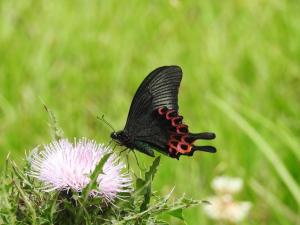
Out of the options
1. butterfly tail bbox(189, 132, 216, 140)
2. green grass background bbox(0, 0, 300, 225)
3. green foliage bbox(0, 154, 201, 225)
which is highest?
green grass background bbox(0, 0, 300, 225)

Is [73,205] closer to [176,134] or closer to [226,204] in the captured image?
[176,134]

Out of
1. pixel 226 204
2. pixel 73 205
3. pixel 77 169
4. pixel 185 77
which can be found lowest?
pixel 73 205

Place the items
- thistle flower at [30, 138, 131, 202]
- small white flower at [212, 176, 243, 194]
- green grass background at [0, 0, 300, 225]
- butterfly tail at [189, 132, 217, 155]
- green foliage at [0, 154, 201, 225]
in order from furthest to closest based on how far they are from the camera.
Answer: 1. green grass background at [0, 0, 300, 225]
2. small white flower at [212, 176, 243, 194]
3. butterfly tail at [189, 132, 217, 155]
4. thistle flower at [30, 138, 131, 202]
5. green foliage at [0, 154, 201, 225]

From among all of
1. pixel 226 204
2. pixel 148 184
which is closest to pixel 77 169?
pixel 148 184

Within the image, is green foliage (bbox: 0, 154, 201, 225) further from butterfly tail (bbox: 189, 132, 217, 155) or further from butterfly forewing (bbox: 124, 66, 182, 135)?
butterfly forewing (bbox: 124, 66, 182, 135)

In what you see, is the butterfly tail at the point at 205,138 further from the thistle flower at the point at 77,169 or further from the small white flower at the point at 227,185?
the small white flower at the point at 227,185

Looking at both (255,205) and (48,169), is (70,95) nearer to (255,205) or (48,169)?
(255,205)

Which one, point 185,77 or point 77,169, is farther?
point 185,77

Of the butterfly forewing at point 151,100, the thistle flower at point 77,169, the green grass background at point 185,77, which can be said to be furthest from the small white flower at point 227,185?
the thistle flower at point 77,169

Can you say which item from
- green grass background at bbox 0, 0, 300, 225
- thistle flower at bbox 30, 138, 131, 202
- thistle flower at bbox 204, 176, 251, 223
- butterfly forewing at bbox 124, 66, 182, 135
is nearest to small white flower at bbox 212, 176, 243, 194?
thistle flower at bbox 204, 176, 251, 223
